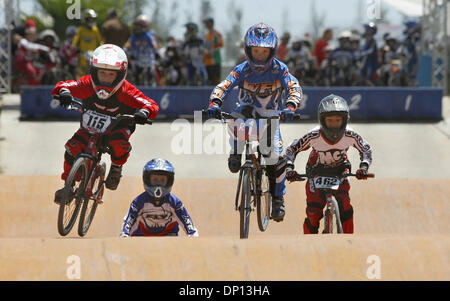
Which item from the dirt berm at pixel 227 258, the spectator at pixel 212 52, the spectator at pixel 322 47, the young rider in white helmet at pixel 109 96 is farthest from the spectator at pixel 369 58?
the dirt berm at pixel 227 258

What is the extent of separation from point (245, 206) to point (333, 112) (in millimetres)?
1221

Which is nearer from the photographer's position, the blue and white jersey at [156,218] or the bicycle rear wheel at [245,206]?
the bicycle rear wheel at [245,206]

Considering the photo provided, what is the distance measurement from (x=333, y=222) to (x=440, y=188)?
7.94ft

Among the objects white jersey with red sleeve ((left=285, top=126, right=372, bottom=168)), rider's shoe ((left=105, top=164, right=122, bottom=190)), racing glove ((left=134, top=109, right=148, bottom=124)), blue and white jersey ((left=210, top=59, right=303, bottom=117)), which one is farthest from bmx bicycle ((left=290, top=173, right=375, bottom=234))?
rider's shoe ((left=105, top=164, right=122, bottom=190))

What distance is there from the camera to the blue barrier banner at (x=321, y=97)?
2009 centimetres

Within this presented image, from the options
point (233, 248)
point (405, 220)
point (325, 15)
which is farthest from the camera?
point (325, 15)

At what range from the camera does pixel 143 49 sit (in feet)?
69.8

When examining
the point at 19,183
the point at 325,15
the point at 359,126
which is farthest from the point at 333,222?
the point at 325,15

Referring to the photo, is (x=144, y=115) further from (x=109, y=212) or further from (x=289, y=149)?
(x=109, y=212)

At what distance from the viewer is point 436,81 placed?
925 inches

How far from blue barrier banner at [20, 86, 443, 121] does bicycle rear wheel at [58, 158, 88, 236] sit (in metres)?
11.0

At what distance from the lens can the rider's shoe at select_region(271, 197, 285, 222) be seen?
937 centimetres

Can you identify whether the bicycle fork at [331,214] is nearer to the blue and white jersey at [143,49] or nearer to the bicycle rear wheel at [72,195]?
the bicycle rear wheel at [72,195]

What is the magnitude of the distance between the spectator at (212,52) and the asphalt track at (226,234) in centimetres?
501
